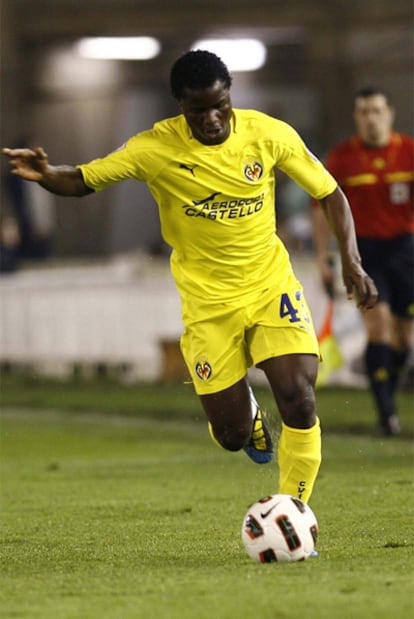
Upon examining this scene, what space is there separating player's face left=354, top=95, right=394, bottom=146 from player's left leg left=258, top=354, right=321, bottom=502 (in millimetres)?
4840

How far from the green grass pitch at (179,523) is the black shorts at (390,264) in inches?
43.1

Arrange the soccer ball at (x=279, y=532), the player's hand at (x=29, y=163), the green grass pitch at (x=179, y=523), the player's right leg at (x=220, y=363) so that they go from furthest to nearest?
the player's right leg at (x=220, y=363) → the player's hand at (x=29, y=163) → the soccer ball at (x=279, y=532) → the green grass pitch at (x=179, y=523)

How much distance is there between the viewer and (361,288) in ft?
21.6

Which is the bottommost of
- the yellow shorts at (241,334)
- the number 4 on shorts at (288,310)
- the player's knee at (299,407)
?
the player's knee at (299,407)

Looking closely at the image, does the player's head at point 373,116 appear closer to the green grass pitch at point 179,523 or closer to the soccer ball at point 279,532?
the green grass pitch at point 179,523

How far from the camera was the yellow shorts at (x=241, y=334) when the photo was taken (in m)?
6.72

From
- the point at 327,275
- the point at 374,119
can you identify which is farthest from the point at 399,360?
the point at 374,119

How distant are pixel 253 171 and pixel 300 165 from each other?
0.23 metres

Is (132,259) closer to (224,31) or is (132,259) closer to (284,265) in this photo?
(224,31)

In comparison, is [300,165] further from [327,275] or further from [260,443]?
[327,275]

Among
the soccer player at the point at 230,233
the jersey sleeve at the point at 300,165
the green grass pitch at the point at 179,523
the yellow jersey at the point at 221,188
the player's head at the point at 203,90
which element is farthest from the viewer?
the jersey sleeve at the point at 300,165

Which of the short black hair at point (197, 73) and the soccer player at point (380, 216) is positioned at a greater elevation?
the short black hair at point (197, 73)

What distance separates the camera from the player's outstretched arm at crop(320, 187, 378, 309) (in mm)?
6578

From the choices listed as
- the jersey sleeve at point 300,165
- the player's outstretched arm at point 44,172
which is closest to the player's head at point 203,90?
the jersey sleeve at point 300,165
